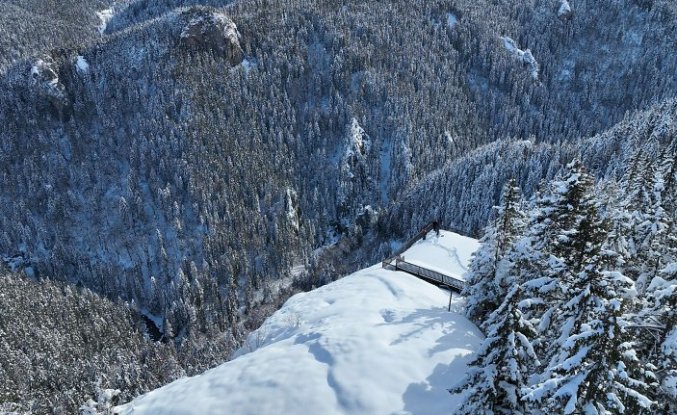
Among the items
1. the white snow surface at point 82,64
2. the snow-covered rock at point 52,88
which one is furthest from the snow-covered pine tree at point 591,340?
the white snow surface at point 82,64

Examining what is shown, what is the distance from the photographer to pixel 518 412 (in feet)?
52.7

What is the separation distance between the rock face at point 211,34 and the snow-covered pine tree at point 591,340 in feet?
607

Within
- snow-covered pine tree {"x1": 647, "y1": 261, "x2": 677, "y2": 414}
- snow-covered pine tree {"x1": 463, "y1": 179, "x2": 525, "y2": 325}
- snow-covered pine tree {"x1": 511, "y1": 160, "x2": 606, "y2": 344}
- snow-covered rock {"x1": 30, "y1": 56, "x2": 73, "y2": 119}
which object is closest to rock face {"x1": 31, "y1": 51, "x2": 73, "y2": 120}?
snow-covered rock {"x1": 30, "y1": 56, "x2": 73, "y2": 119}

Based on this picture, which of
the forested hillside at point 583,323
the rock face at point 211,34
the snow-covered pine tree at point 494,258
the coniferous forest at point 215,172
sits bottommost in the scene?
the coniferous forest at point 215,172

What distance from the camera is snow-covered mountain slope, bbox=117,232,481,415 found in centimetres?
2128

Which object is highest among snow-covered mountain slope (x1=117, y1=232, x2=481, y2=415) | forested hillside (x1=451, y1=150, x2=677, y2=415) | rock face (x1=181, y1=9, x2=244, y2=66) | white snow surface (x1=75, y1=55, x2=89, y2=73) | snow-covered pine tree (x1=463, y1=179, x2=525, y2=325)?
forested hillside (x1=451, y1=150, x2=677, y2=415)

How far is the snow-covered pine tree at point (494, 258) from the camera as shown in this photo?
27.4 meters

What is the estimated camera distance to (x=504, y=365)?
53.0 ft

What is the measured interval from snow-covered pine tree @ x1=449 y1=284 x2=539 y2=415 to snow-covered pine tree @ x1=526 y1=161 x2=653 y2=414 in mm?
976

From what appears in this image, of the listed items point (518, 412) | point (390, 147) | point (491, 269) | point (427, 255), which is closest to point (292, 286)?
point (390, 147)

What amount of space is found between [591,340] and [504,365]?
3895 millimetres

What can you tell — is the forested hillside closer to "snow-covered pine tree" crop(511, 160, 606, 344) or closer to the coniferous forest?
"snow-covered pine tree" crop(511, 160, 606, 344)

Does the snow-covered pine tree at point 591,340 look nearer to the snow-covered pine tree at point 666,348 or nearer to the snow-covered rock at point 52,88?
the snow-covered pine tree at point 666,348

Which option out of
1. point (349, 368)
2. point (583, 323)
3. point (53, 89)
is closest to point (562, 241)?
point (583, 323)
